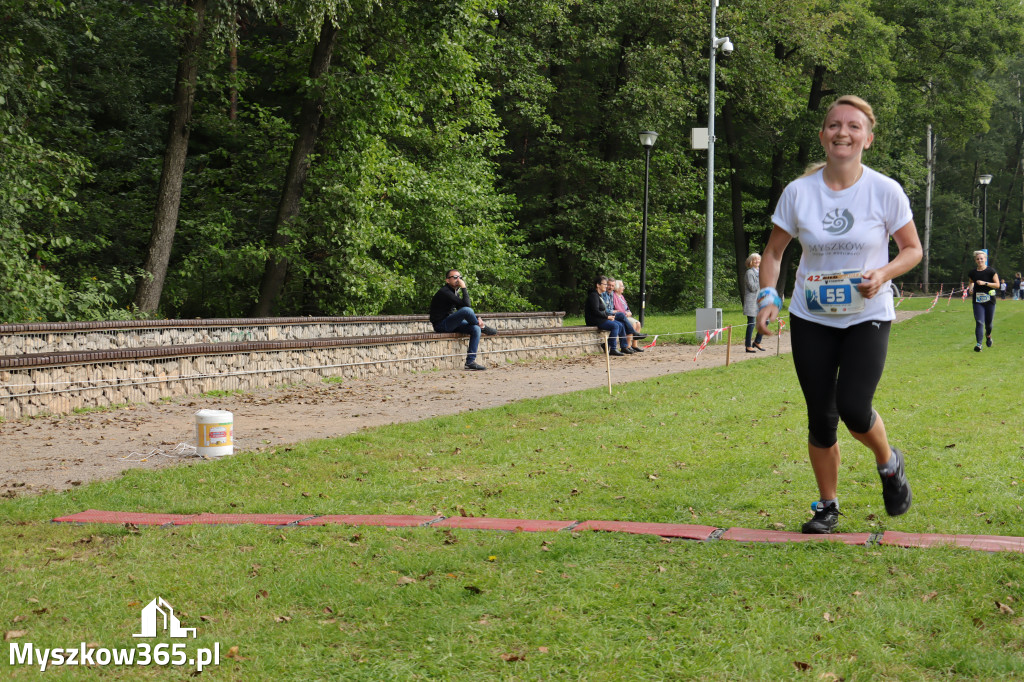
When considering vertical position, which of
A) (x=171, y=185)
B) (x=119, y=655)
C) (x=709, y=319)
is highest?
(x=171, y=185)

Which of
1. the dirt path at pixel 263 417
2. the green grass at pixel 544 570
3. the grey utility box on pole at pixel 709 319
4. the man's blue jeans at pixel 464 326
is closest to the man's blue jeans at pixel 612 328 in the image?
the grey utility box on pole at pixel 709 319

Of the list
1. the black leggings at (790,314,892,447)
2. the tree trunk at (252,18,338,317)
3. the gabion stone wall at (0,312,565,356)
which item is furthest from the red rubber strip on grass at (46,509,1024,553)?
the tree trunk at (252,18,338,317)

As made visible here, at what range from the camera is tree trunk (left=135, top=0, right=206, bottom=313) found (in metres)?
18.0

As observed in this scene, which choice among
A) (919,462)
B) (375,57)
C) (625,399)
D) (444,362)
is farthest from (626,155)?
(919,462)

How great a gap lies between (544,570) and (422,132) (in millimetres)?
20414

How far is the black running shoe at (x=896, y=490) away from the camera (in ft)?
16.8

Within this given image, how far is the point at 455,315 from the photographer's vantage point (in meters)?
17.8

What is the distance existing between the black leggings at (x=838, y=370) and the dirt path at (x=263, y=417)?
5.28 metres

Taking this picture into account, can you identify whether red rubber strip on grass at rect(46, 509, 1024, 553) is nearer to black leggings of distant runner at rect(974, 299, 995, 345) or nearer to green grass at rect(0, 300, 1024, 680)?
green grass at rect(0, 300, 1024, 680)

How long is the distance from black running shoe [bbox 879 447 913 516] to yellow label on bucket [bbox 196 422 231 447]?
216 inches

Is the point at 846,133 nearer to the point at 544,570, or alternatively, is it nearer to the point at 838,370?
the point at 838,370

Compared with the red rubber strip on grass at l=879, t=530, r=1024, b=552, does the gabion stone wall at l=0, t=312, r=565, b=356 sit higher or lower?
higher

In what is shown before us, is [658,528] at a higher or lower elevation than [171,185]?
lower

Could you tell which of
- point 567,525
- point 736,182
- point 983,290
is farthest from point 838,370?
point 736,182
